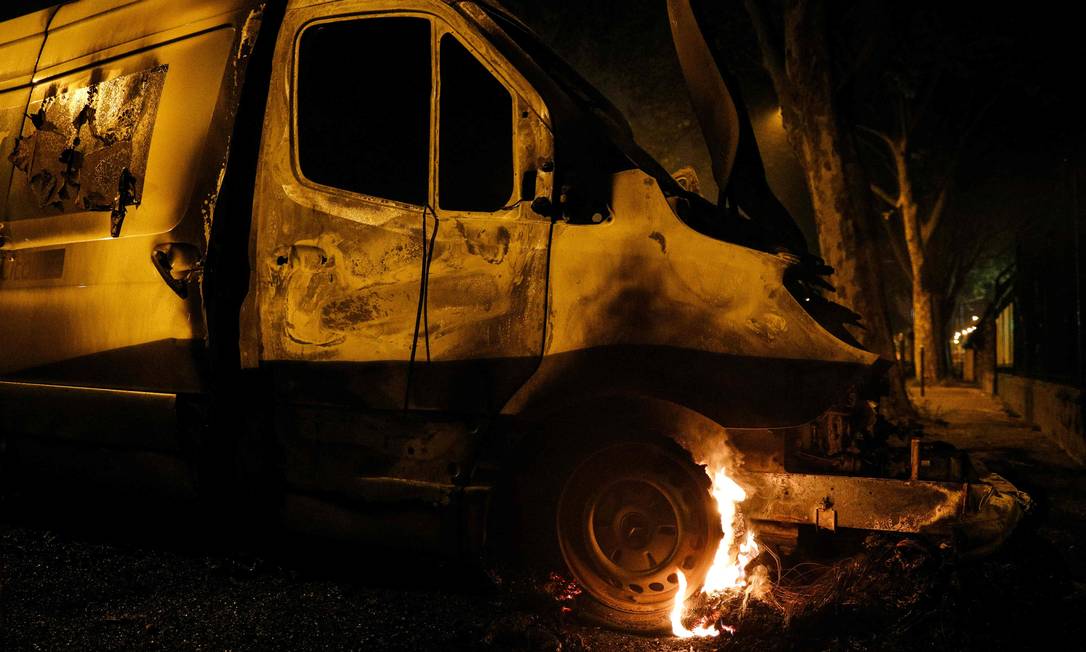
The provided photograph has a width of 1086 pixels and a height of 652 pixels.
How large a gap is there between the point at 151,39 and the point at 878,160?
70.1ft

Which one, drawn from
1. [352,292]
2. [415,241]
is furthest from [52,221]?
[415,241]

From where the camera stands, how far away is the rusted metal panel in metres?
2.55

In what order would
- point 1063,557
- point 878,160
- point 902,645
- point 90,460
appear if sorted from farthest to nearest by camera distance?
point 878,160, point 1063,557, point 90,460, point 902,645

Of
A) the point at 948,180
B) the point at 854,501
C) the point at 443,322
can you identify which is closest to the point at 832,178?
the point at 854,501

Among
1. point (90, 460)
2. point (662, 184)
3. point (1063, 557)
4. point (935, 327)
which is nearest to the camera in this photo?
point (662, 184)

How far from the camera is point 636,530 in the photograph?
9.02 feet

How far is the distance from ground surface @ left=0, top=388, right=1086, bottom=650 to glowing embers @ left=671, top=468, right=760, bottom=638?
0.24 ft

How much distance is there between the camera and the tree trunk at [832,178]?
825 centimetres

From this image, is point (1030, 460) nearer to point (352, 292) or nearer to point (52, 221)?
point (352, 292)

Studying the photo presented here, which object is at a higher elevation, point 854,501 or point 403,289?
point 403,289

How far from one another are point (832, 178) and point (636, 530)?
22.9 feet

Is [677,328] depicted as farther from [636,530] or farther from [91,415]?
[91,415]

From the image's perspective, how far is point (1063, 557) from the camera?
3604 millimetres

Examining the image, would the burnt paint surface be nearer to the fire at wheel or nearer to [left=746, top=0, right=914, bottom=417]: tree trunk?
the fire at wheel
